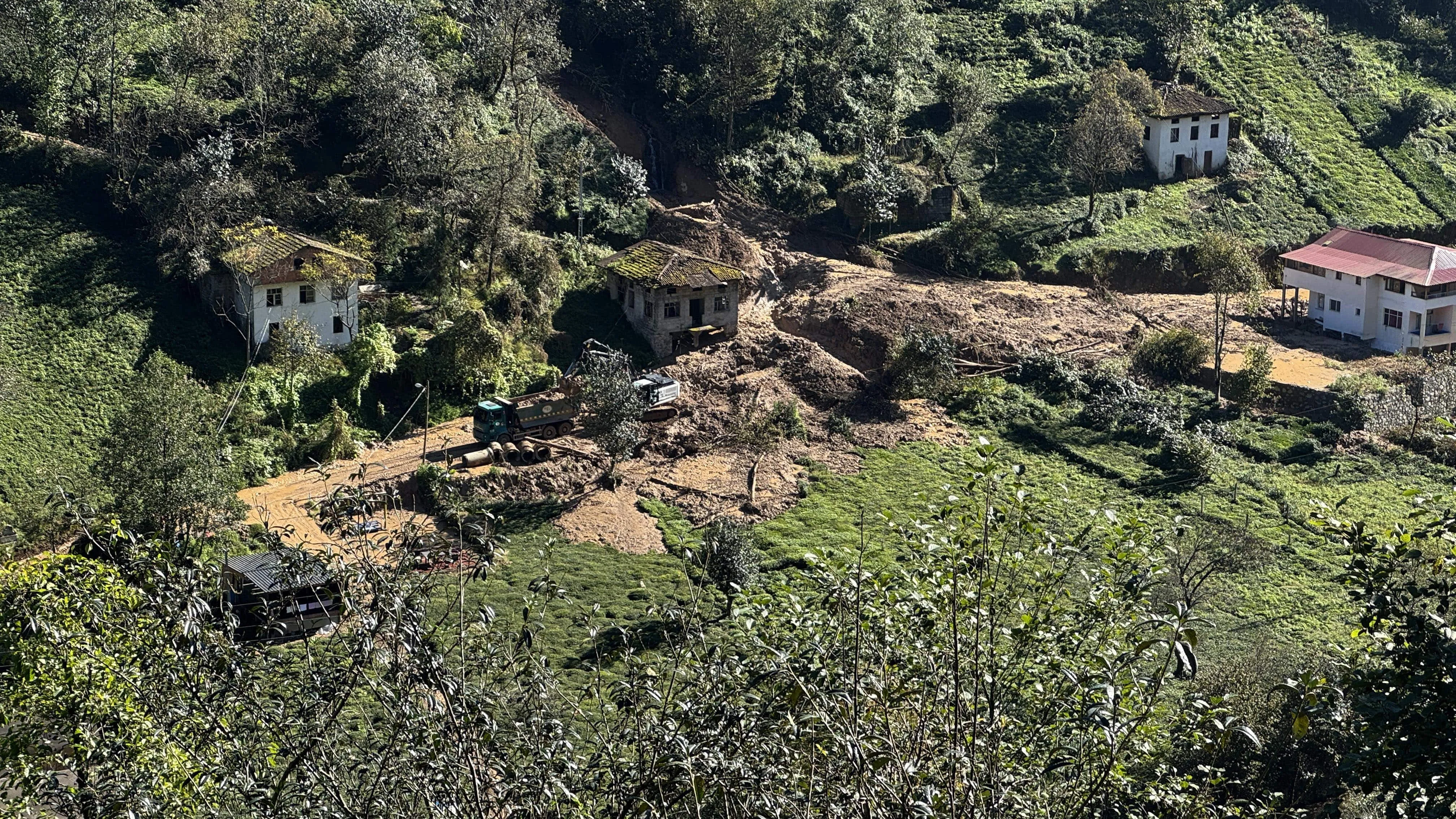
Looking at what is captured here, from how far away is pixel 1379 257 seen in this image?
5909 centimetres

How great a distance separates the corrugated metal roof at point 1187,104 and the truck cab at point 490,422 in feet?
126

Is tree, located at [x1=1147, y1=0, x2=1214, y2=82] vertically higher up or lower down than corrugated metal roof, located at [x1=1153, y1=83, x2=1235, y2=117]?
higher up

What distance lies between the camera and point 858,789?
1184 cm

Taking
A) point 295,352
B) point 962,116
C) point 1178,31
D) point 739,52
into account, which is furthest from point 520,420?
point 1178,31

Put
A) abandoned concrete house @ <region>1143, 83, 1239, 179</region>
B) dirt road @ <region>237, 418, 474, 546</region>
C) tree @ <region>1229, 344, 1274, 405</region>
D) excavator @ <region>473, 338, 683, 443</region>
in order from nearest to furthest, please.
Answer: dirt road @ <region>237, 418, 474, 546</region> → excavator @ <region>473, 338, 683, 443</region> → tree @ <region>1229, 344, 1274, 405</region> → abandoned concrete house @ <region>1143, 83, 1239, 179</region>

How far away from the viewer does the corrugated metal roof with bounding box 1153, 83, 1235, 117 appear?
6844 cm

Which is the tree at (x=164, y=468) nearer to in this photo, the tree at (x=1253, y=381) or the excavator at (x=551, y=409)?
the excavator at (x=551, y=409)

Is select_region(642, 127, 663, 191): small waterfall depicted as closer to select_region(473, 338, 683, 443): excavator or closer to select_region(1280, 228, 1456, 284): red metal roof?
select_region(473, 338, 683, 443): excavator

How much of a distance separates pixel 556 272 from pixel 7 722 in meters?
35.7

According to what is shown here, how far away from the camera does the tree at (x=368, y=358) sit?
151 ft

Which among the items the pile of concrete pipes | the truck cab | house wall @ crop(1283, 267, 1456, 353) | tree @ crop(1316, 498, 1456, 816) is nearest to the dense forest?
tree @ crop(1316, 498, 1456, 816)

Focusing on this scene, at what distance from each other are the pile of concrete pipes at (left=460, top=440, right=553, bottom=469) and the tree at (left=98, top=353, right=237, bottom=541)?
8.38 m

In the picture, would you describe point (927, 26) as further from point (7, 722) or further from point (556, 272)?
point (7, 722)

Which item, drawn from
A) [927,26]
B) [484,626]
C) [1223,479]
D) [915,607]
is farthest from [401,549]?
[927,26]
